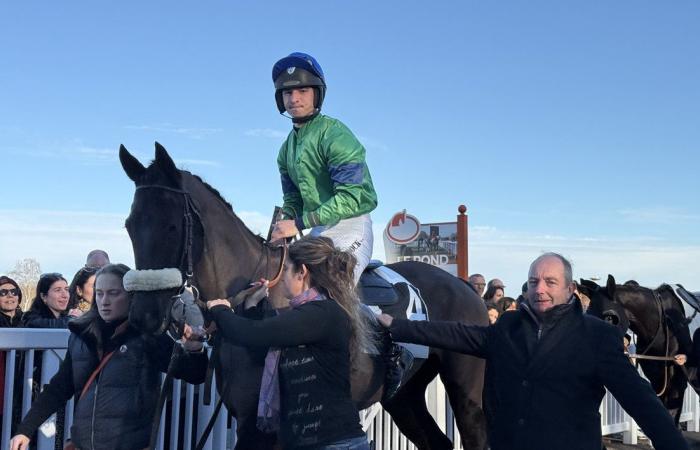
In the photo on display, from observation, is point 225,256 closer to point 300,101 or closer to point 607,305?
point 300,101

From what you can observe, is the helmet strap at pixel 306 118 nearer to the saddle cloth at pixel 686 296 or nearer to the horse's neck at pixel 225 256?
the horse's neck at pixel 225 256

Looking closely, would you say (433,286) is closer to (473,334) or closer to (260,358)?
(473,334)

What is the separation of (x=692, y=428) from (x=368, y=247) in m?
9.81

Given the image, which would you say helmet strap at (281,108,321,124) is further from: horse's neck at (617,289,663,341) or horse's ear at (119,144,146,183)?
horse's neck at (617,289,663,341)

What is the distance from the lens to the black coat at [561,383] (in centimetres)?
338

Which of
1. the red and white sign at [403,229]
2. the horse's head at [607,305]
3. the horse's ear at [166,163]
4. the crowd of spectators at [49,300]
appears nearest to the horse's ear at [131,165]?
the horse's ear at [166,163]

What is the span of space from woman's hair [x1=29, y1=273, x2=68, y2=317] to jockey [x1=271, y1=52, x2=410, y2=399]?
95.5 inches

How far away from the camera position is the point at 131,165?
156 inches

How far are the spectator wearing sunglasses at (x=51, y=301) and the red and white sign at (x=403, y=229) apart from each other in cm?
657

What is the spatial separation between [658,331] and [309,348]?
607 centimetres

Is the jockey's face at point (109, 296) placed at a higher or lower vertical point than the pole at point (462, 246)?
lower

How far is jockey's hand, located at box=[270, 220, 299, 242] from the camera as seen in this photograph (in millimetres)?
4418

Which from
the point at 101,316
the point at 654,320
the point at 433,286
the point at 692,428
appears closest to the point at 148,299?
the point at 101,316

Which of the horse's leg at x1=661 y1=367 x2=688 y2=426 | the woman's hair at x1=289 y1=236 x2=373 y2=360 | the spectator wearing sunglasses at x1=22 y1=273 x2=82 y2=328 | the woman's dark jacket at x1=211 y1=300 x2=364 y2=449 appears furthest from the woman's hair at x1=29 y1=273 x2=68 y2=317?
the horse's leg at x1=661 y1=367 x2=688 y2=426
